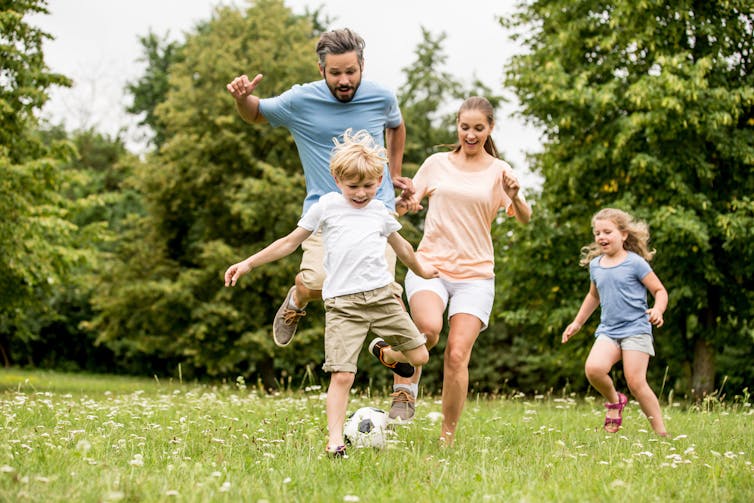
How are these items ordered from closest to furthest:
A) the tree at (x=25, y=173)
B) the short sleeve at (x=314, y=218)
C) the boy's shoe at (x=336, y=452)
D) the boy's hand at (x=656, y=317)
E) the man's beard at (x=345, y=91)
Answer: the boy's shoe at (x=336, y=452)
the short sleeve at (x=314, y=218)
the man's beard at (x=345, y=91)
the boy's hand at (x=656, y=317)
the tree at (x=25, y=173)

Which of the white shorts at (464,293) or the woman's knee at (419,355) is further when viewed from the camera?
the white shorts at (464,293)

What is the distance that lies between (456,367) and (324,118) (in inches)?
79.1

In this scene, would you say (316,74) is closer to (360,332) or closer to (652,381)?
(652,381)

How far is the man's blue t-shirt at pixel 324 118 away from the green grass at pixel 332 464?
179 cm

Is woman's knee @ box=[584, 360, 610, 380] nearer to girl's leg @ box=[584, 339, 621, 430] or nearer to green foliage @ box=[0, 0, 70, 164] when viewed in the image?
girl's leg @ box=[584, 339, 621, 430]

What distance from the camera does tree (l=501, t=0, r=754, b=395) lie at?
14.2 m

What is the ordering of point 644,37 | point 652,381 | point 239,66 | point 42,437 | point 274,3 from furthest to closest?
point 274,3, point 239,66, point 652,381, point 644,37, point 42,437

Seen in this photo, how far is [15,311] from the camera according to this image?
17281 millimetres

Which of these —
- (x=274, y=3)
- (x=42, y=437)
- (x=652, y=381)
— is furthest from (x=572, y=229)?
(x=274, y=3)

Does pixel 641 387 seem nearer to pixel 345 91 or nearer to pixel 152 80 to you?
pixel 345 91

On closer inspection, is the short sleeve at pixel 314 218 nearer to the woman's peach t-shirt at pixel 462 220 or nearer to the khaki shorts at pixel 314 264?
the khaki shorts at pixel 314 264

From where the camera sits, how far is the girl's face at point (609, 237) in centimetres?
723

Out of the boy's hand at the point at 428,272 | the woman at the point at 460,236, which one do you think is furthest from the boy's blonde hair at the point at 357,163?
the woman at the point at 460,236

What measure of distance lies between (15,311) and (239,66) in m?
11.0
